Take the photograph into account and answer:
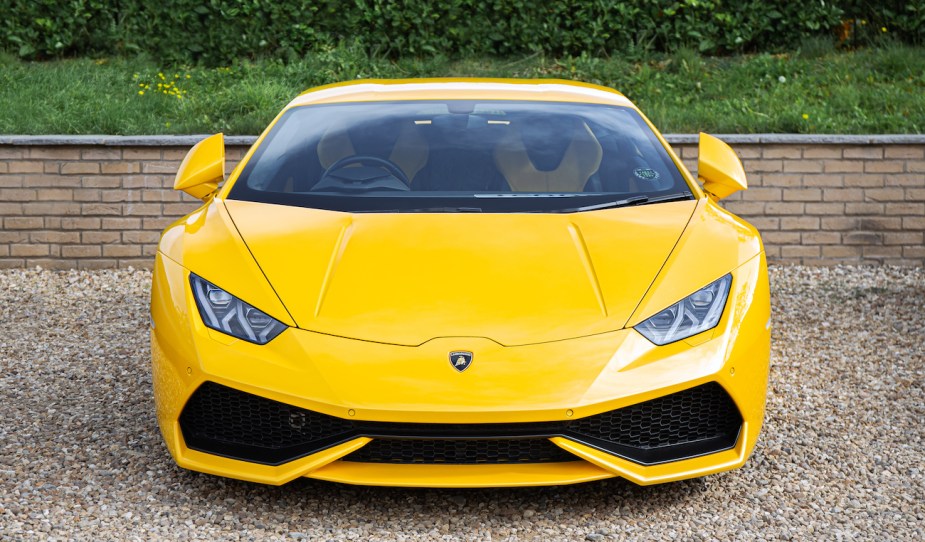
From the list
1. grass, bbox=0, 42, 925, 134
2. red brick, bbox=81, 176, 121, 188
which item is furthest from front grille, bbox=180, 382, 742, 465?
grass, bbox=0, 42, 925, 134

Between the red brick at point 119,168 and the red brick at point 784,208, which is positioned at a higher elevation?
the red brick at point 119,168

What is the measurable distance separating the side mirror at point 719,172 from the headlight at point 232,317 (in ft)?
6.21

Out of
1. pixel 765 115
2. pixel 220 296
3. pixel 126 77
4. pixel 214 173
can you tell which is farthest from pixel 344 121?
pixel 126 77

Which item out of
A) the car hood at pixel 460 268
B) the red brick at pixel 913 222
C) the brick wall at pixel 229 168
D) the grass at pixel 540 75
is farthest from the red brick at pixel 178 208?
the red brick at pixel 913 222

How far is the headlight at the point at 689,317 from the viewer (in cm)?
314

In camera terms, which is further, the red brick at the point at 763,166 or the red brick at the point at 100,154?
the red brick at the point at 763,166

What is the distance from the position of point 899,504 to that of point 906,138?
4296 mm

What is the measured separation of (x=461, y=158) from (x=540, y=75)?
4809 millimetres

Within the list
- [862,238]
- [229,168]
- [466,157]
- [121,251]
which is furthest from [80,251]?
[862,238]

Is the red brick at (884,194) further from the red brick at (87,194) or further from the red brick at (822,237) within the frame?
the red brick at (87,194)

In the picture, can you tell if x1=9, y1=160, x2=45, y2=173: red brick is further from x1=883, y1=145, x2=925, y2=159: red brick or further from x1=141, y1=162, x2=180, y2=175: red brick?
x1=883, y1=145, x2=925, y2=159: red brick

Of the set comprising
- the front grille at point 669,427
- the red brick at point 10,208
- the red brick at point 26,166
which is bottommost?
the red brick at point 10,208

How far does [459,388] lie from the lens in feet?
9.78

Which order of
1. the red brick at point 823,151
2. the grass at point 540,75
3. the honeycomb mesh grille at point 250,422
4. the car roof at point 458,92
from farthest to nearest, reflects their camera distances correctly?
the grass at point 540,75, the red brick at point 823,151, the car roof at point 458,92, the honeycomb mesh grille at point 250,422
